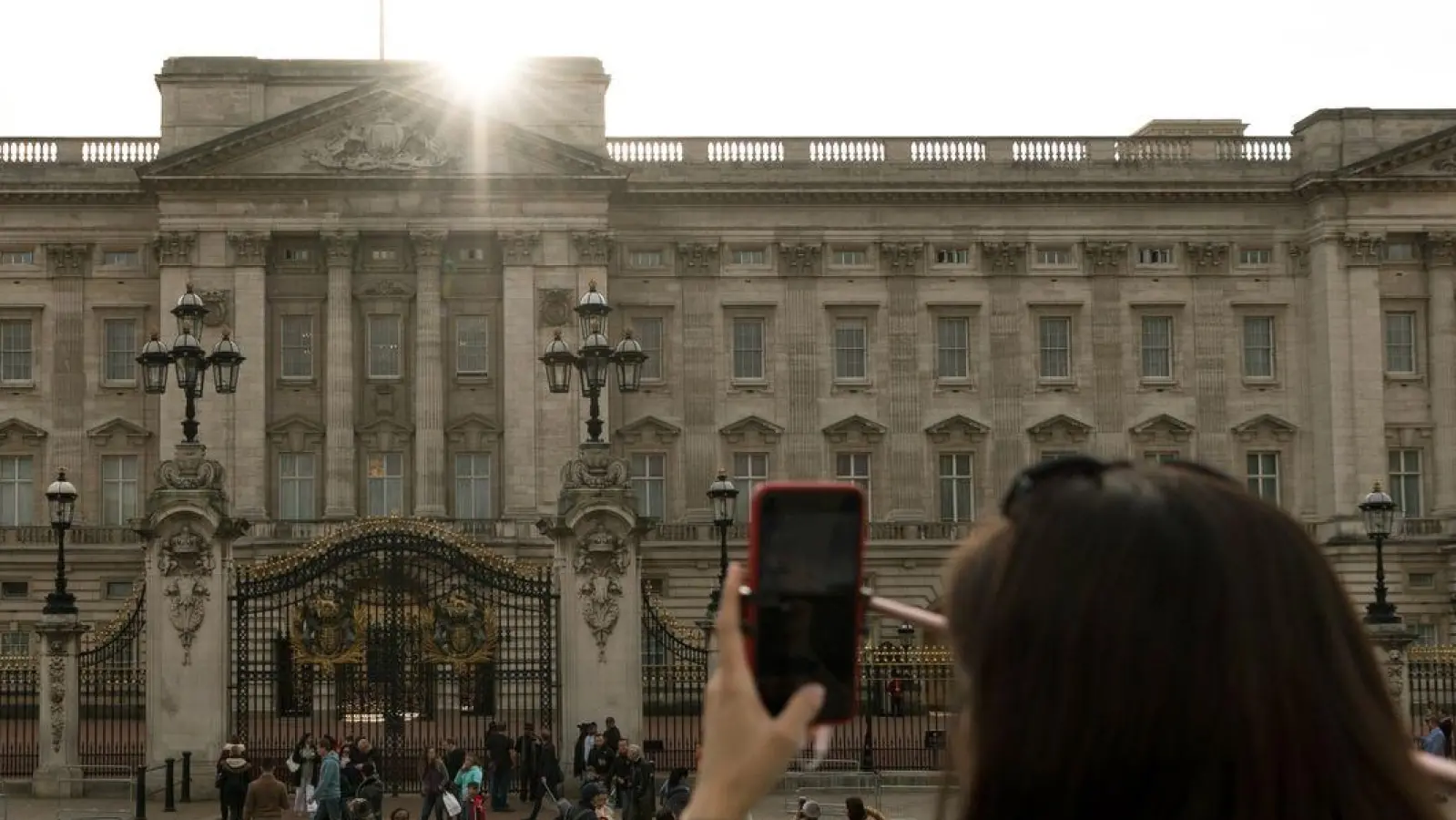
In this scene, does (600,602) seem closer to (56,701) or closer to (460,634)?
(460,634)

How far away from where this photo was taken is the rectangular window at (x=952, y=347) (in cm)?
5884

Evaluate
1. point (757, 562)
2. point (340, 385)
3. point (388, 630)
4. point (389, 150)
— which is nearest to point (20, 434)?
A: point (340, 385)

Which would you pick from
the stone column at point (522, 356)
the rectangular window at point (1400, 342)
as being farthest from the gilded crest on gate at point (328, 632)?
the rectangular window at point (1400, 342)

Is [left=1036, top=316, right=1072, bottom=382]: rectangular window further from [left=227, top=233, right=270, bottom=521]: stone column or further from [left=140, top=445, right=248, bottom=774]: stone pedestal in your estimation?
[left=140, top=445, right=248, bottom=774]: stone pedestal

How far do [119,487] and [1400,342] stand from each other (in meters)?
34.2

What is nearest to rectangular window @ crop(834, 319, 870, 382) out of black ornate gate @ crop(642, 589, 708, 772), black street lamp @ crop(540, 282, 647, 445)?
black ornate gate @ crop(642, 589, 708, 772)

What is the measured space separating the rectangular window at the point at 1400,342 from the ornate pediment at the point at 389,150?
69.3 feet

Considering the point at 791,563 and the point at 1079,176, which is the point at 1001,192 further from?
the point at 791,563

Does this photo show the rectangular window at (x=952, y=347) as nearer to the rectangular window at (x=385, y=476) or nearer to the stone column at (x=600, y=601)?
the rectangular window at (x=385, y=476)

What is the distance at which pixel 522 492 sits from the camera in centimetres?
5538

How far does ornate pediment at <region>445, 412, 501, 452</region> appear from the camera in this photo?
185 ft

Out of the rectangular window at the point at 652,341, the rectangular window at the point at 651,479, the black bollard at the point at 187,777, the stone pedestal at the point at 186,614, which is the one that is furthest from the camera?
the rectangular window at the point at 652,341

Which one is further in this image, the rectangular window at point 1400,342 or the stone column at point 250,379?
the rectangular window at point 1400,342

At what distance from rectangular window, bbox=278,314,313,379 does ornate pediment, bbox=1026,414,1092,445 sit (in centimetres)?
1909
